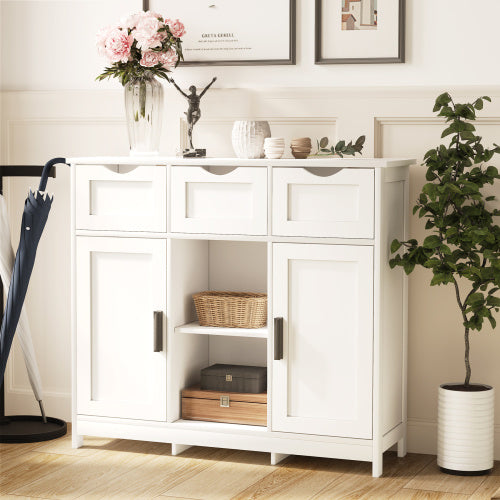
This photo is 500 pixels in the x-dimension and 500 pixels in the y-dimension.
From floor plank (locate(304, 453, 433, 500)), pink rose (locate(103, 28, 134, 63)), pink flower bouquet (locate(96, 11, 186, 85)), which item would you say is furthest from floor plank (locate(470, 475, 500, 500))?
pink rose (locate(103, 28, 134, 63))

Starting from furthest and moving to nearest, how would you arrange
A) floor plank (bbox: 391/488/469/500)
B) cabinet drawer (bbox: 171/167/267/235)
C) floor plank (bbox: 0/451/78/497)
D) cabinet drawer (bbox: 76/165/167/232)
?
cabinet drawer (bbox: 76/165/167/232) → cabinet drawer (bbox: 171/167/267/235) → floor plank (bbox: 0/451/78/497) → floor plank (bbox: 391/488/469/500)

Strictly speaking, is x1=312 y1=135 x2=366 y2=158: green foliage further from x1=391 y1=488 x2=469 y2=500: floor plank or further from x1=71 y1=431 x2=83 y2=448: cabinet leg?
x1=71 y1=431 x2=83 y2=448: cabinet leg

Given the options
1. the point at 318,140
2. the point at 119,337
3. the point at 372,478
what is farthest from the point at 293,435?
the point at 318,140

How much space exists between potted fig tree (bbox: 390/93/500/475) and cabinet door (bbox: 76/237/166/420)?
34.1 inches

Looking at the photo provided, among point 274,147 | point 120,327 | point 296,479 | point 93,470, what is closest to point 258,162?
point 274,147

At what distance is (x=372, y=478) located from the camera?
3213mm

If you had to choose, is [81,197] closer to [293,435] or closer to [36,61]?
[36,61]

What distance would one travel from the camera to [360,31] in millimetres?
3494

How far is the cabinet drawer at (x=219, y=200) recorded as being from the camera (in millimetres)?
3252

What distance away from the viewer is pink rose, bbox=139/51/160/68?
3467 mm

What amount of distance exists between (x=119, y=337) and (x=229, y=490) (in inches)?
28.4

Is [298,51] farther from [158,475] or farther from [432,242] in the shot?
[158,475]

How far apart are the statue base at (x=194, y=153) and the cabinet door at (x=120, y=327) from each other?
328mm

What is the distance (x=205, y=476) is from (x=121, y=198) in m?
1.00
